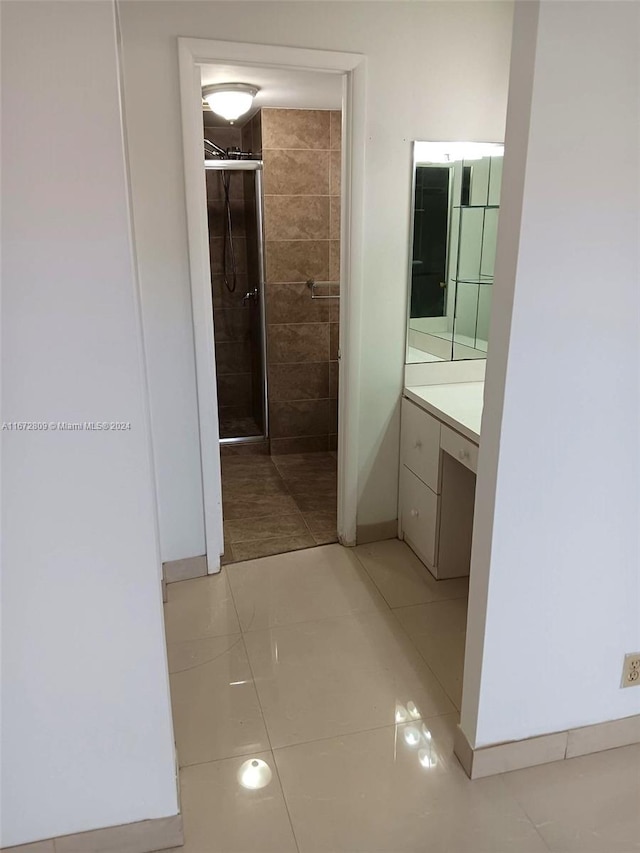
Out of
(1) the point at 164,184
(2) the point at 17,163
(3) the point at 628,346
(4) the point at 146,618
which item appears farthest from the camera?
(1) the point at 164,184

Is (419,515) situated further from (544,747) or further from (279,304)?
(279,304)

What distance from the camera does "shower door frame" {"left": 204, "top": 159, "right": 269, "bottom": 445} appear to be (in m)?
4.06

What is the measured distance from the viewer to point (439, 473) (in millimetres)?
2760

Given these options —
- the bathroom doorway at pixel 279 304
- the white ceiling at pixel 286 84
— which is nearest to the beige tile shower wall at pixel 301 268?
the bathroom doorway at pixel 279 304

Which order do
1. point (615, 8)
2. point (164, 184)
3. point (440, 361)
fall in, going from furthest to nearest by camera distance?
point (440, 361)
point (164, 184)
point (615, 8)

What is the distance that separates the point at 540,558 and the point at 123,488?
3.55 feet

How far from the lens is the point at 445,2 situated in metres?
2.63

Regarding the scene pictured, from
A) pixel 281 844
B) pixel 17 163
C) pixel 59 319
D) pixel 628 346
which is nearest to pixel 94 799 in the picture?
pixel 281 844

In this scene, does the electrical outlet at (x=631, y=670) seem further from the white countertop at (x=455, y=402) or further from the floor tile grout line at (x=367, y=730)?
the white countertop at (x=455, y=402)

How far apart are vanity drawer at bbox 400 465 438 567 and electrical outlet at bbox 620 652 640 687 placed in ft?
3.39

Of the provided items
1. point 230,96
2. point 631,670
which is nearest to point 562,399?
point 631,670

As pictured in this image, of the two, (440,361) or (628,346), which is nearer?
(628,346)

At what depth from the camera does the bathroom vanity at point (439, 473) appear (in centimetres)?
270

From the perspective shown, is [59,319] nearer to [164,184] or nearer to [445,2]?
[164,184]
